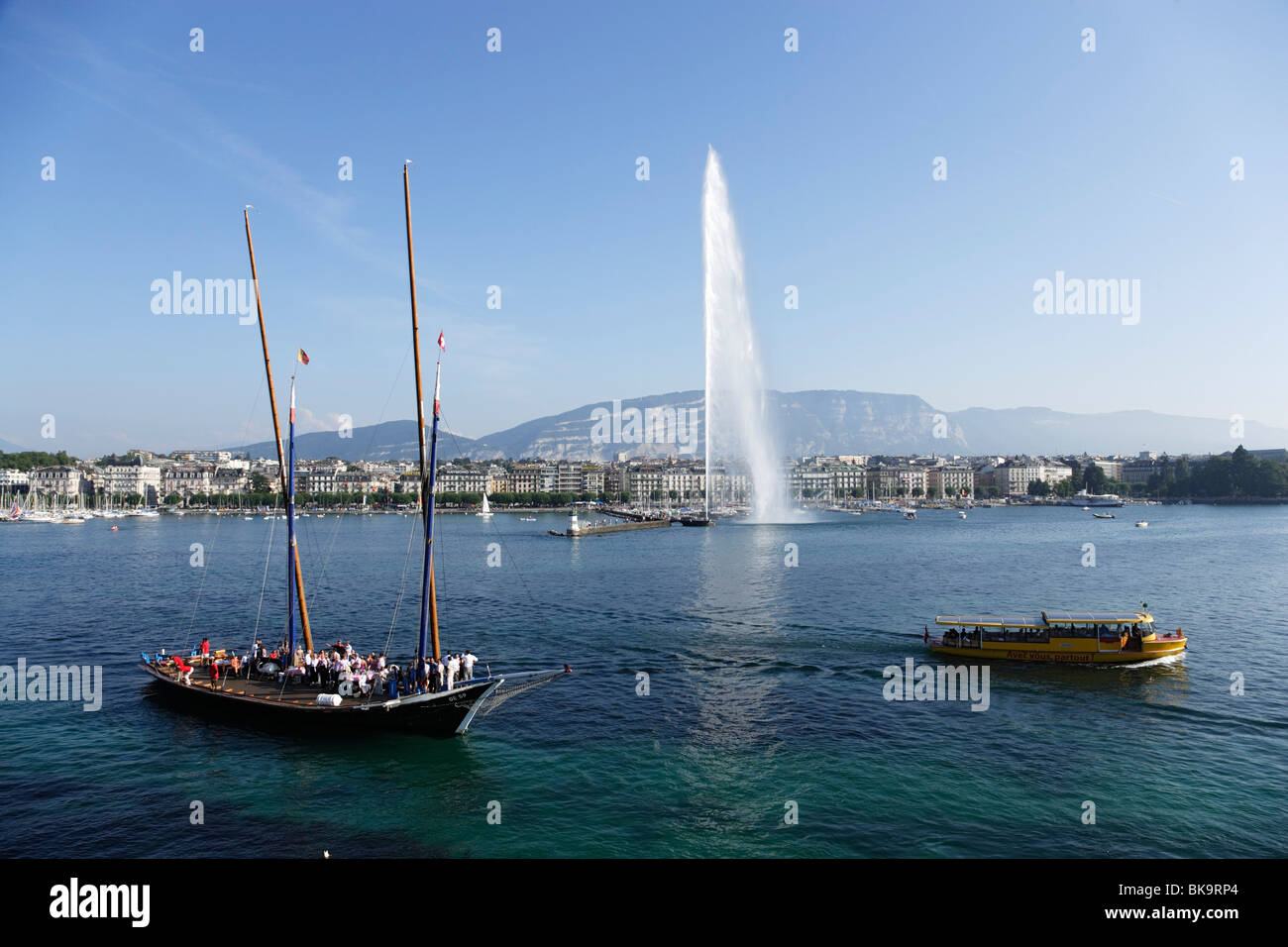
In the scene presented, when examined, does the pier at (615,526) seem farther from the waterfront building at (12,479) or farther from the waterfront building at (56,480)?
the waterfront building at (12,479)

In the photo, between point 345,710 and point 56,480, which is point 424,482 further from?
point 56,480

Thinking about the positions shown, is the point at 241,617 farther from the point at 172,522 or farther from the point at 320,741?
the point at 172,522

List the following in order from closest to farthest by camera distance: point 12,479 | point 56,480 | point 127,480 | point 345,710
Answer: point 345,710 < point 12,479 < point 56,480 < point 127,480

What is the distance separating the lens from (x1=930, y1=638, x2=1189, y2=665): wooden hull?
28734mm

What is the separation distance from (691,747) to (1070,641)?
54.9 feet

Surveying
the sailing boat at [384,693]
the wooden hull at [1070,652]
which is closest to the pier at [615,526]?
the wooden hull at [1070,652]

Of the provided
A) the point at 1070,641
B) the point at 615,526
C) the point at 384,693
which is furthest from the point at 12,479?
the point at 1070,641

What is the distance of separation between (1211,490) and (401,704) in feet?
687

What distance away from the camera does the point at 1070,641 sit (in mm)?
28906

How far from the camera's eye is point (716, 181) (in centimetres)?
7656

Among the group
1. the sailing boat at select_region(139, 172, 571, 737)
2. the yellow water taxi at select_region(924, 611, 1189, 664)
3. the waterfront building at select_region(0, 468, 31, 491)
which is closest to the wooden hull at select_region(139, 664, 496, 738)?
the sailing boat at select_region(139, 172, 571, 737)

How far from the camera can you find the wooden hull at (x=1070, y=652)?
28734mm
